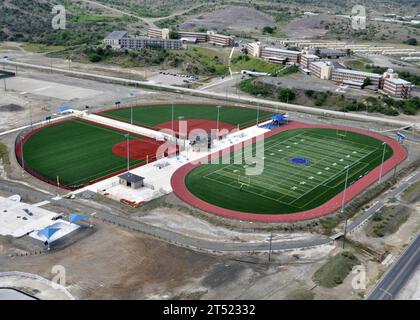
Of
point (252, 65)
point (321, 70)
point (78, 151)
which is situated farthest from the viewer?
point (252, 65)

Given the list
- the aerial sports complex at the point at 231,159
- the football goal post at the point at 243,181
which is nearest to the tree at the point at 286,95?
the aerial sports complex at the point at 231,159

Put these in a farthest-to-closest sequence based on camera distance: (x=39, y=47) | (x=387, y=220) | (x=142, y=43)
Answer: (x=39, y=47) → (x=142, y=43) → (x=387, y=220)

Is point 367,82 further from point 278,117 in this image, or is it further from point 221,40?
point 221,40

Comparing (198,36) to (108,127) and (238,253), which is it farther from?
(238,253)

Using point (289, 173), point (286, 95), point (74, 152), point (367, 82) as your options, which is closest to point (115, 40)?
point (286, 95)

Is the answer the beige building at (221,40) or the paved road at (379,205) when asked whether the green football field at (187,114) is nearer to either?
the paved road at (379,205)

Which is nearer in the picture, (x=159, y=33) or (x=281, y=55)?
(x=281, y=55)
